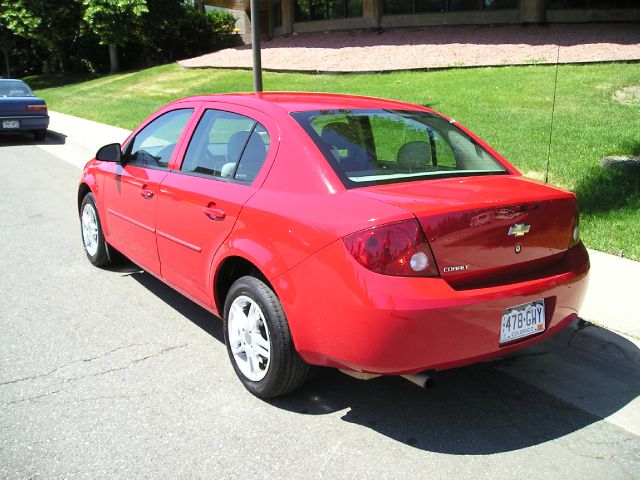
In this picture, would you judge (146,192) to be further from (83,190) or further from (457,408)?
(457,408)

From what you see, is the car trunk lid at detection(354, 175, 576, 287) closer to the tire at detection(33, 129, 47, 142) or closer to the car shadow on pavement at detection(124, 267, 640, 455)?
the car shadow on pavement at detection(124, 267, 640, 455)

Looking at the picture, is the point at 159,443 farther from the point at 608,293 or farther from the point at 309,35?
the point at 309,35

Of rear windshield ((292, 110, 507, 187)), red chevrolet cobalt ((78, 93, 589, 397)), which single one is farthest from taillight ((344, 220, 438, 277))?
rear windshield ((292, 110, 507, 187))

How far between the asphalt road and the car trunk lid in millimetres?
829

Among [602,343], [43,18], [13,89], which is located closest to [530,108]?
[602,343]

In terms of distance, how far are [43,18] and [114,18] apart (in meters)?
4.59

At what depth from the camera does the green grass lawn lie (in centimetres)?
696

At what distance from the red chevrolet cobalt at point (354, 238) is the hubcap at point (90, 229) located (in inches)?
60.3

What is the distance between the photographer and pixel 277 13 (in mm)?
33188

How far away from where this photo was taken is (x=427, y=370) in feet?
10.0

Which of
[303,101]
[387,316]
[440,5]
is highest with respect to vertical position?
[440,5]

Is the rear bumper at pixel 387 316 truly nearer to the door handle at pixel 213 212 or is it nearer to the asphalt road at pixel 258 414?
the asphalt road at pixel 258 414

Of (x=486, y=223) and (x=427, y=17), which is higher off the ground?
(x=427, y=17)

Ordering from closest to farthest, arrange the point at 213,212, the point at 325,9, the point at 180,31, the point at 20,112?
the point at 213,212 → the point at 20,112 → the point at 325,9 → the point at 180,31
